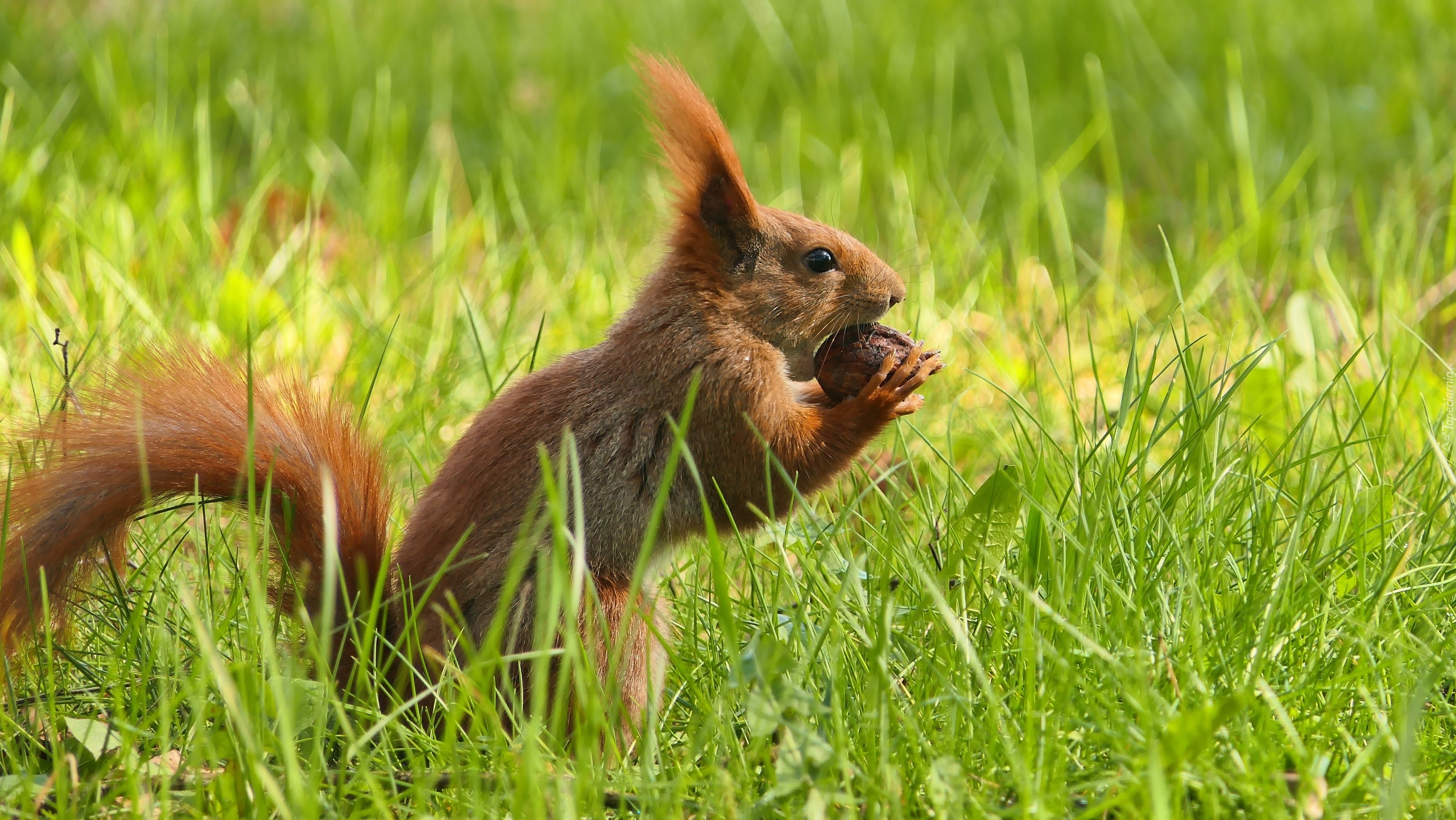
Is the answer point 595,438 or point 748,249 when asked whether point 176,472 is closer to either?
point 595,438

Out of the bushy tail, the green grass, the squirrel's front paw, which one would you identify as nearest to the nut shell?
the squirrel's front paw

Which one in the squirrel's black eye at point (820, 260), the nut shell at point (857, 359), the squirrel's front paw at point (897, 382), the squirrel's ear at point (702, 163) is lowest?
the squirrel's front paw at point (897, 382)

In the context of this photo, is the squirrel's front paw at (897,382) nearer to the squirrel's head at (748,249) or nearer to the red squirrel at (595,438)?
the red squirrel at (595,438)

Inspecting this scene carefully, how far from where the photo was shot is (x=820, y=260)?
206cm

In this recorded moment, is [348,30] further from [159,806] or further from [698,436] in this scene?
[159,806]

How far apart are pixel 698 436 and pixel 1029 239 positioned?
1913mm

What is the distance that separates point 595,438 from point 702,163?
0.46 m

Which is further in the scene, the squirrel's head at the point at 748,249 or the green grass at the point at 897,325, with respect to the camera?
the squirrel's head at the point at 748,249

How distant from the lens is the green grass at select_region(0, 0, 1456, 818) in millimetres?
1345

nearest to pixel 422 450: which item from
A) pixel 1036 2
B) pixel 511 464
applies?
pixel 511 464

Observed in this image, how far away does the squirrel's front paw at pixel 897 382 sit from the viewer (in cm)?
191

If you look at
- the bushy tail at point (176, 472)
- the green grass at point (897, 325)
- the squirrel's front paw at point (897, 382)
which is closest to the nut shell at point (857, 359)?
the squirrel's front paw at point (897, 382)

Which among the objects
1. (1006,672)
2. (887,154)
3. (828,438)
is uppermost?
(887,154)

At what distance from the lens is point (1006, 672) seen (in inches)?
60.2
